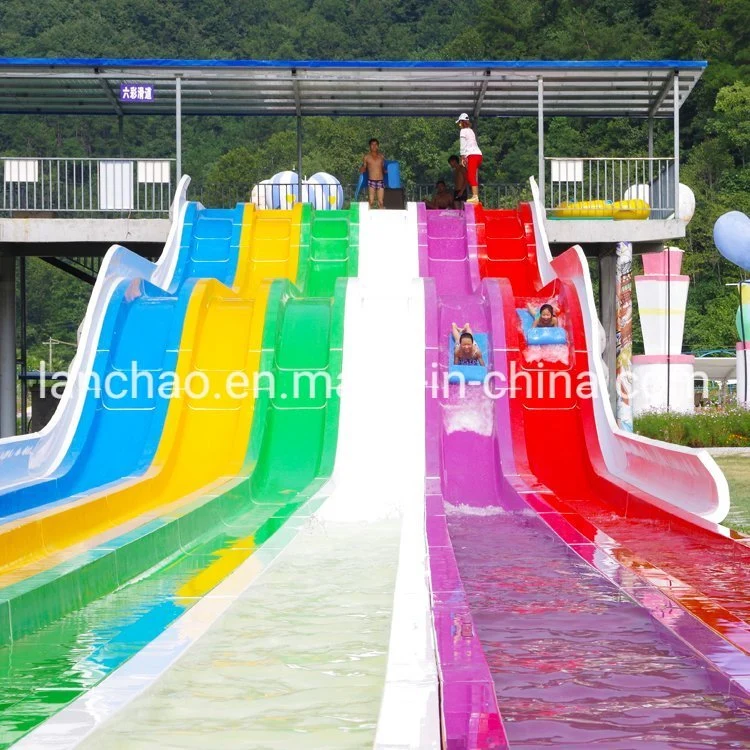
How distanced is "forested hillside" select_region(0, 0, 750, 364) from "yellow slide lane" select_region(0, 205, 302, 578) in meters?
35.5

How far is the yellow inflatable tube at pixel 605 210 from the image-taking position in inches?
637

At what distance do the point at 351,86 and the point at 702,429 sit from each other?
712 cm

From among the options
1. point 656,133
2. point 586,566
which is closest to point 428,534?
point 586,566

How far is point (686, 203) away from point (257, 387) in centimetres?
1592

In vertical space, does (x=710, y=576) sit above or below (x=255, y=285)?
below

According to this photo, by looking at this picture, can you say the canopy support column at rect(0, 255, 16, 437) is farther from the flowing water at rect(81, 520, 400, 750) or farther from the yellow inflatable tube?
the flowing water at rect(81, 520, 400, 750)

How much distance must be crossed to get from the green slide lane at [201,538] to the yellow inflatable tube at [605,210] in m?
3.06

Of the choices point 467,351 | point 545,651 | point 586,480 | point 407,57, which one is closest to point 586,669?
point 545,651

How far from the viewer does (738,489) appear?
11023mm

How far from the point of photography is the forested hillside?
51.9m

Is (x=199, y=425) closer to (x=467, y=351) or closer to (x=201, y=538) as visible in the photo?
(x=467, y=351)

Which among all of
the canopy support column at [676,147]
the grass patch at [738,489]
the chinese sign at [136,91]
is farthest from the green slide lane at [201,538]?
the canopy support column at [676,147]

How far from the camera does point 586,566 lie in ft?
21.9

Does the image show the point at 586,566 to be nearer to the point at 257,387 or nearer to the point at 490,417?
the point at 490,417
